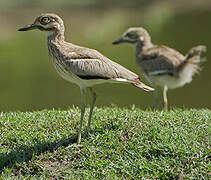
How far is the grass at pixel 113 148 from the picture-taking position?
480 centimetres

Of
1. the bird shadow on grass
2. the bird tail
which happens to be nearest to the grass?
the bird shadow on grass

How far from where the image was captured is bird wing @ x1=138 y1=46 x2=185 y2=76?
26.9 ft

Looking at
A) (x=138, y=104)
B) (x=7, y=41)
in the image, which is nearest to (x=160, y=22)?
(x=7, y=41)

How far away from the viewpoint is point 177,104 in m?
11.7

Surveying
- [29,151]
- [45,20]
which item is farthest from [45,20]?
[29,151]

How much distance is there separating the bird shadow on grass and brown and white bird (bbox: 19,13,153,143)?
0.20 meters

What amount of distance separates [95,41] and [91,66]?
1372 cm

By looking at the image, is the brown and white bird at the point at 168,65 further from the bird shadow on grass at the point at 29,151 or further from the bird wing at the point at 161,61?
the bird shadow on grass at the point at 29,151

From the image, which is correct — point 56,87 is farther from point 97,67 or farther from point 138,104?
point 97,67

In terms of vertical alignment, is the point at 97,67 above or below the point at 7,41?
above

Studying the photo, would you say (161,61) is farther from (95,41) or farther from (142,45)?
(95,41)

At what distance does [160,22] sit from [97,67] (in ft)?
58.1

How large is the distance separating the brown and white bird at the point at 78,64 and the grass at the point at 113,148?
1.02ft

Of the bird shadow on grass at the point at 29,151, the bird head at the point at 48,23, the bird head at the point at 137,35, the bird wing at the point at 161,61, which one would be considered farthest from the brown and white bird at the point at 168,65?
the bird head at the point at 48,23
